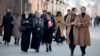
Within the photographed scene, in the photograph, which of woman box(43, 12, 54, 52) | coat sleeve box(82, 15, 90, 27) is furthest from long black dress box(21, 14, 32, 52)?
coat sleeve box(82, 15, 90, 27)

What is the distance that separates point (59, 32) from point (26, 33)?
6267 millimetres

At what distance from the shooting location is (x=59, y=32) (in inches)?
1066

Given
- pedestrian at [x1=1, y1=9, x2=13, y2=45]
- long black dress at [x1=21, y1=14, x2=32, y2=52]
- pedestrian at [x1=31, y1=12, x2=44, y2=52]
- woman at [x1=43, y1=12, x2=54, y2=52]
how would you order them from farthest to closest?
pedestrian at [x1=1, y1=9, x2=13, y2=45], woman at [x1=43, y1=12, x2=54, y2=52], long black dress at [x1=21, y1=14, x2=32, y2=52], pedestrian at [x1=31, y1=12, x2=44, y2=52]

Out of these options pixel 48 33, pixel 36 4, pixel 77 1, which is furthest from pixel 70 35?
pixel 77 1

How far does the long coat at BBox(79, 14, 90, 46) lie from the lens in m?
18.0

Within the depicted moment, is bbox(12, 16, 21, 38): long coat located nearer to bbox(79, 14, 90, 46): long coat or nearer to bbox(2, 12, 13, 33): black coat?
bbox(2, 12, 13, 33): black coat

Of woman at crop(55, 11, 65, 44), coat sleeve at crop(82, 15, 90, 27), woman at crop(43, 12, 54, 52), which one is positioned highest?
coat sleeve at crop(82, 15, 90, 27)

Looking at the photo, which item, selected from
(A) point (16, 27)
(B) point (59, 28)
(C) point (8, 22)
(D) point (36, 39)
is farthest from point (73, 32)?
(B) point (59, 28)

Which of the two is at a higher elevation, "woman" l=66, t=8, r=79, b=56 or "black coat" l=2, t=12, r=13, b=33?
"woman" l=66, t=8, r=79, b=56

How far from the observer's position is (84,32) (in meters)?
18.2

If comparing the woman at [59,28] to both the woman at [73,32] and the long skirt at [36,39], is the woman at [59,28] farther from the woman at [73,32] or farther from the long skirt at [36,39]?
the woman at [73,32]

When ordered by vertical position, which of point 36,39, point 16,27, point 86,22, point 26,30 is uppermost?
point 86,22

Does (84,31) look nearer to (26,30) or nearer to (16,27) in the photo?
(26,30)

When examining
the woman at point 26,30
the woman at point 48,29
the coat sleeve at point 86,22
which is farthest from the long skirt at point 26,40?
the coat sleeve at point 86,22
